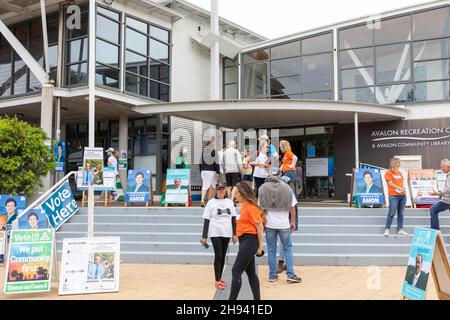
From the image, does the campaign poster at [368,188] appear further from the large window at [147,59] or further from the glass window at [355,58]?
the large window at [147,59]

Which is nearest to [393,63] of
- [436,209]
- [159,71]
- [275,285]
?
[159,71]

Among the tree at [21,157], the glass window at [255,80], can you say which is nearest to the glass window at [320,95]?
the glass window at [255,80]

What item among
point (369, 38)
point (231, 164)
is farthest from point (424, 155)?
point (231, 164)

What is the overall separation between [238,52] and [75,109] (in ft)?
26.1

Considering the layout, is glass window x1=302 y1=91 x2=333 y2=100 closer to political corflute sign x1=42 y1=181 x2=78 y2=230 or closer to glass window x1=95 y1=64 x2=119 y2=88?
glass window x1=95 y1=64 x2=119 y2=88

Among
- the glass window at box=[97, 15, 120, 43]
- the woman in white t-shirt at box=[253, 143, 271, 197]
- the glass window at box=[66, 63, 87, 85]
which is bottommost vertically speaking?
the woman in white t-shirt at box=[253, 143, 271, 197]

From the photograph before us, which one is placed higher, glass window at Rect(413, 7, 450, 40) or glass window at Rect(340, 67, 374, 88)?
glass window at Rect(413, 7, 450, 40)

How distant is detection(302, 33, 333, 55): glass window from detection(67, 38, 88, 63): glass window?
8.76 metres

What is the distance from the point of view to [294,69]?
18156 millimetres

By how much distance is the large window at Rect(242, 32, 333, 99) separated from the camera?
17.5 m

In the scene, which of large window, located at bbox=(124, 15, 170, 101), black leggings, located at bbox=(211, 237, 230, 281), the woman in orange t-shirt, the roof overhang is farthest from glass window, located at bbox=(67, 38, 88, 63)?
the woman in orange t-shirt

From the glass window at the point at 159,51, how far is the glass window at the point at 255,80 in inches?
164

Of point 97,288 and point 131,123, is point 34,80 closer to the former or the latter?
point 131,123

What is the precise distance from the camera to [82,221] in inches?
404
